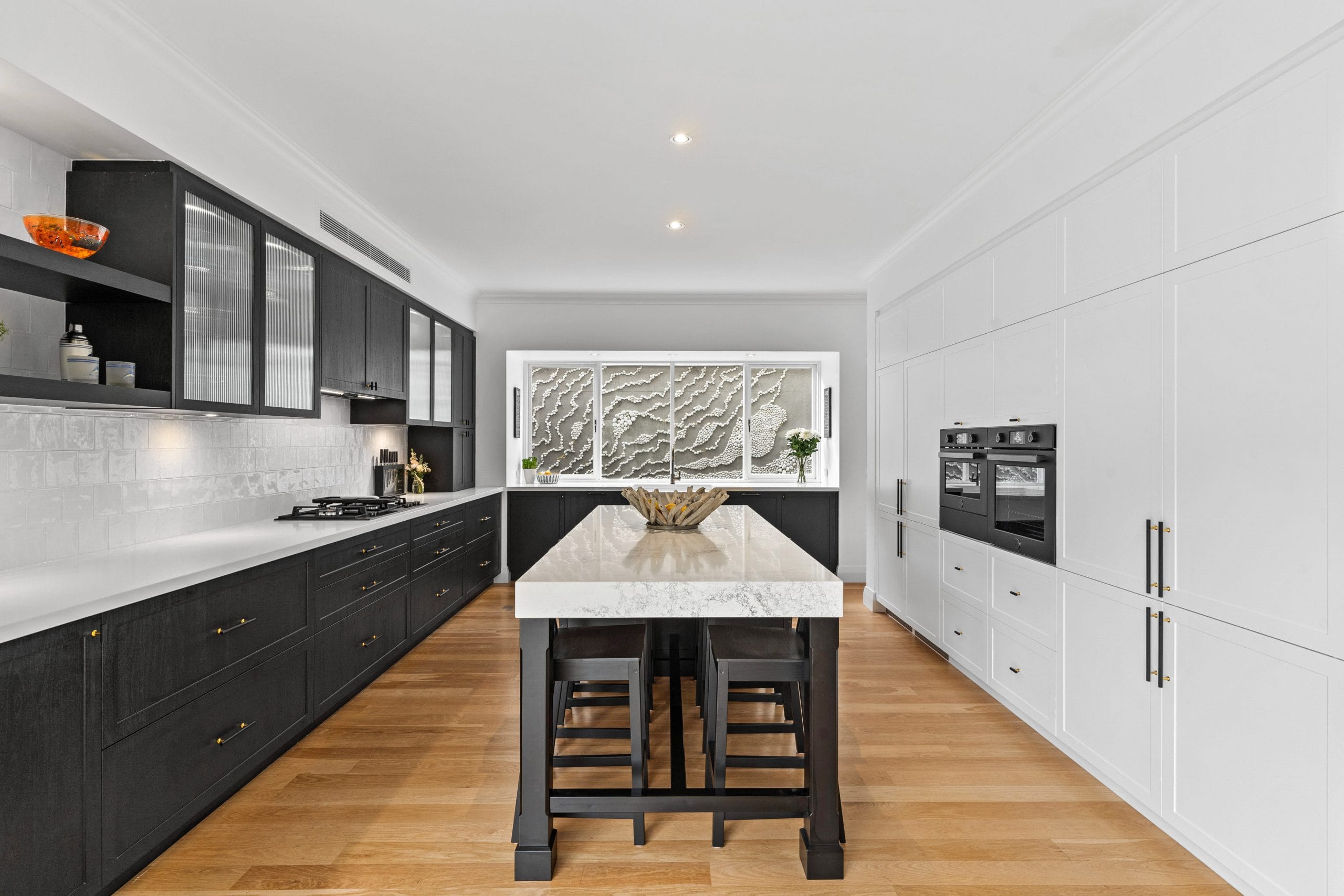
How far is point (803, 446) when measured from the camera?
245 inches

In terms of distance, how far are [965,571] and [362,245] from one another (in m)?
3.86

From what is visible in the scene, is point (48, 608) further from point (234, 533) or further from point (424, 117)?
point (424, 117)

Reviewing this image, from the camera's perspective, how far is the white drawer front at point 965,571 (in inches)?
140

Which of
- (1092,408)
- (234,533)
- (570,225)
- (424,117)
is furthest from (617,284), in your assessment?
(1092,408)

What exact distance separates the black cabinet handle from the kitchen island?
111cm

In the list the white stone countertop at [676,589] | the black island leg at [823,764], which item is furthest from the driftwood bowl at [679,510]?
the black island leg at [823,764]

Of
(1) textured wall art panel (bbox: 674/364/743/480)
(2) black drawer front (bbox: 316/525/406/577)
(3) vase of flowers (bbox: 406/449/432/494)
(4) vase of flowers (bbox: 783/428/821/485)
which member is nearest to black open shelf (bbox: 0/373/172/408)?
(2) black drawer front (bbox: 316/525/406/577)

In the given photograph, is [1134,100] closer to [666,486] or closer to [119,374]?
[119,374]

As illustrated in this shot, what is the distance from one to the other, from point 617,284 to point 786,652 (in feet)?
14.1

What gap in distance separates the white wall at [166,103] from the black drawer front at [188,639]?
5.03ft

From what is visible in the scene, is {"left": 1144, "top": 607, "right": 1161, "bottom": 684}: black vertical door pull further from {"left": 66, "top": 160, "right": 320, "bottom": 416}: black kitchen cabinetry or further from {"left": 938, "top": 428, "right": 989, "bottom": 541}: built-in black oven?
{"left": 66, "top": 160, "right": 320, "bottom": 416}: black kitchen cabinetry

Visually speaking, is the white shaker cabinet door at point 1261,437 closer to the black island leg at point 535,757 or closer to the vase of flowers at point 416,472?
the black island leg at point 535,757

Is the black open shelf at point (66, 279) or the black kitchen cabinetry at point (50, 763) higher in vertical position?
the black open shelf at point (66, 279)

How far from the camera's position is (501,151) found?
3225 millimetres
